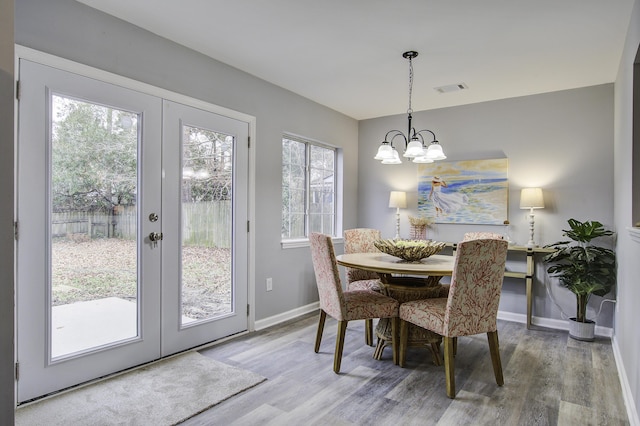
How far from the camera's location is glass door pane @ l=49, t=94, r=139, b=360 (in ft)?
7.51

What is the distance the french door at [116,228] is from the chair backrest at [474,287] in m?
1.94

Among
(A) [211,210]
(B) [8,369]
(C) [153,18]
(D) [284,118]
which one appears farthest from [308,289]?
(B) [8,369]

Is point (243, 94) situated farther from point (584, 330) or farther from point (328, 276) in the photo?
point (584, 330)

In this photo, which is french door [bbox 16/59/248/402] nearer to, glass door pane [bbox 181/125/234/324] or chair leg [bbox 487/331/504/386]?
glass door pane [bbox 181/125/234/324]

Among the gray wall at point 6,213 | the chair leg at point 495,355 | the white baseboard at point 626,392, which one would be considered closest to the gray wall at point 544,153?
the white baseboard at point 626,392

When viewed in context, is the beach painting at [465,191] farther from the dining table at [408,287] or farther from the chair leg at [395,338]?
the chair leg at [395,338]

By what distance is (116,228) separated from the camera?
2576 mm

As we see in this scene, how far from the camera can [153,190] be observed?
2779 millimetres

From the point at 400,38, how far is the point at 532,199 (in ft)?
7.24

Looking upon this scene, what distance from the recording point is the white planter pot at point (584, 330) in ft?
11.3

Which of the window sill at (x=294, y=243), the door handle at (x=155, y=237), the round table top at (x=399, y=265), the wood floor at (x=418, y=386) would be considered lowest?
the wood floor at (x=418, y=386)

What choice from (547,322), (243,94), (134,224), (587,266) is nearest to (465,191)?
(587,266)

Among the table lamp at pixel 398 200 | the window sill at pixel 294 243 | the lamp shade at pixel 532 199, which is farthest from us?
the table lamp at pixel 398 200

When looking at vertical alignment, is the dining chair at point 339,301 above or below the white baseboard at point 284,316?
above
